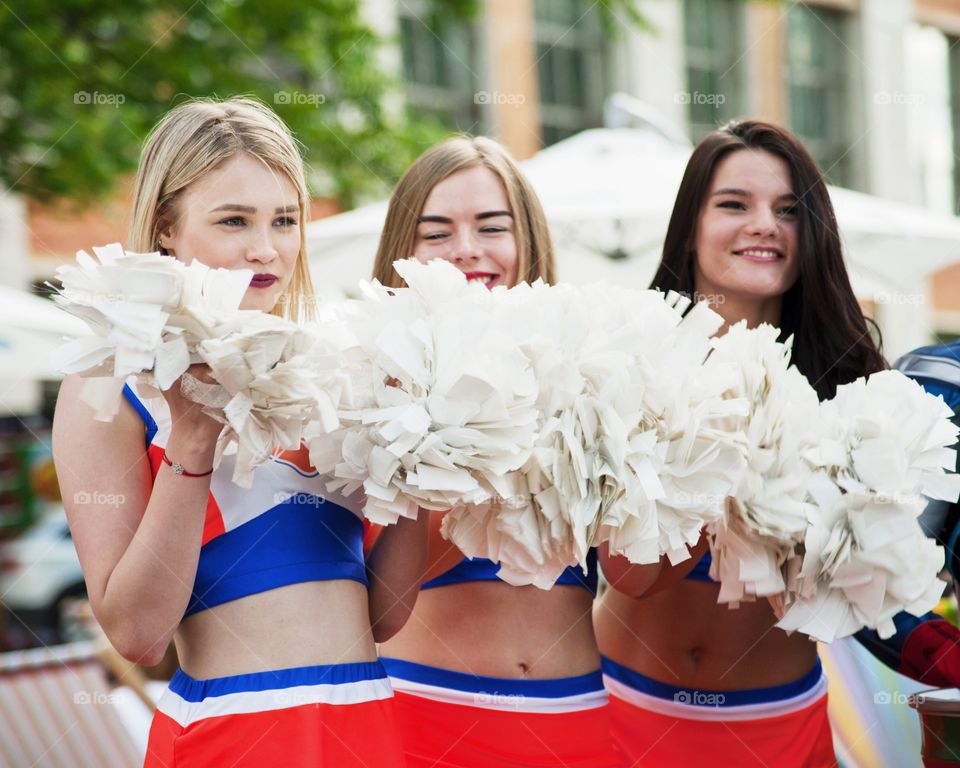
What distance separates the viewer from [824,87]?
17.0m

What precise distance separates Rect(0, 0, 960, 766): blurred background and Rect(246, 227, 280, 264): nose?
42cm

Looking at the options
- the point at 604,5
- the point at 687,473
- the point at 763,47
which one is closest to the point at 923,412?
the point at 687,473

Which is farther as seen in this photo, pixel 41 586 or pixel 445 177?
pixel 41 586

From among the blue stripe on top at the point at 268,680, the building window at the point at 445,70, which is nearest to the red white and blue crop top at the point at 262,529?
the blue stripe on top at the point at 268,680

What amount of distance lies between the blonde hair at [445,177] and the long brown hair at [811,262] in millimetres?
339

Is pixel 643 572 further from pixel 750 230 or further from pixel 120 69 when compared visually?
pixel 120 69

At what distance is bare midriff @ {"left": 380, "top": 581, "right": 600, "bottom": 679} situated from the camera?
7.84 feet

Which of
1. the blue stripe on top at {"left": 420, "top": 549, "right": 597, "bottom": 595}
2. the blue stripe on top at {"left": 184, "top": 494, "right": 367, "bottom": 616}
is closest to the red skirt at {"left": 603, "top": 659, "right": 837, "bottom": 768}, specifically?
the blue stripe on top at {"left": 420, "top": 549, "right": 597, "bottom": 595}

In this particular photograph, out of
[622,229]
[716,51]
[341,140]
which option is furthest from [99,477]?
[716,51]

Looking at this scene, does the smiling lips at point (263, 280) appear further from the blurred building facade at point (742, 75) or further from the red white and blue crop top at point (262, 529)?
the blurred building facade at point (742, 75)

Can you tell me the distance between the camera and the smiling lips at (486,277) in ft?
8.82

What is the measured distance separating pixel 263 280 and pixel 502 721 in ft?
3.23

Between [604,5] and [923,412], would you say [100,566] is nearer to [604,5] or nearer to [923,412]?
[923,412]

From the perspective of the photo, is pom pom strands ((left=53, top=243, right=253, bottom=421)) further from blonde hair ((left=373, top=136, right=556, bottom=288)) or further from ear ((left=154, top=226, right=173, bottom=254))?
blonde hair ((left=373, top=136, right=556, bottom=288))
